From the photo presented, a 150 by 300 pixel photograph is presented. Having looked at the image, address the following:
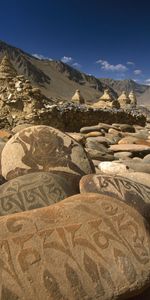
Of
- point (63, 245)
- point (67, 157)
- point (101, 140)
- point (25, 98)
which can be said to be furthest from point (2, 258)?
point (25, 98)

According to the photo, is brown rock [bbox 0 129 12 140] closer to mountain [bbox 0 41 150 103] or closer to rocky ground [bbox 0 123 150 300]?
rocky ground [bbox 0 123 150 300]

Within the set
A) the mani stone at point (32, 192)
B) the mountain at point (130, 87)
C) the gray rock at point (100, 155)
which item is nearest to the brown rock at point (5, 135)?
the gray rock at point (100, 155)

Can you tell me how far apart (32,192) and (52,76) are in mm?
76683

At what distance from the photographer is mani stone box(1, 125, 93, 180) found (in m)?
3.30

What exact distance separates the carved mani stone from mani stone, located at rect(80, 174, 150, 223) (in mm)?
561

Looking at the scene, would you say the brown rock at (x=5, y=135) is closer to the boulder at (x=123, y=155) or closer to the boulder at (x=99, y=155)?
the boulder at (x=99, y=155)

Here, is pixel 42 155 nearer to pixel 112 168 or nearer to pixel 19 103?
pixel 112 168

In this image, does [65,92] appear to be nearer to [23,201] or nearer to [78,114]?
[78,114]

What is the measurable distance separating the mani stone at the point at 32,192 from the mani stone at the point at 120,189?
142mm

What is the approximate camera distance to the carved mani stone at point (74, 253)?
5.32ft

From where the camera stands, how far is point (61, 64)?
294ft

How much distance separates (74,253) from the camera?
1748mm

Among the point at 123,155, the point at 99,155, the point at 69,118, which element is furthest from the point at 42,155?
the point at 69,118

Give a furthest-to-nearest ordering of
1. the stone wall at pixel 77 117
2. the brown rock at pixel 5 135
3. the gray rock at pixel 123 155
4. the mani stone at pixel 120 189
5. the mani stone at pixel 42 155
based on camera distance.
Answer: the stone wall at pixel 77 117 < the brown rock at pixel 5 135 < the gray rock at pixel 123 155 < the mani stone at pixel 42 155 < the mani stone at pixel 120 189
